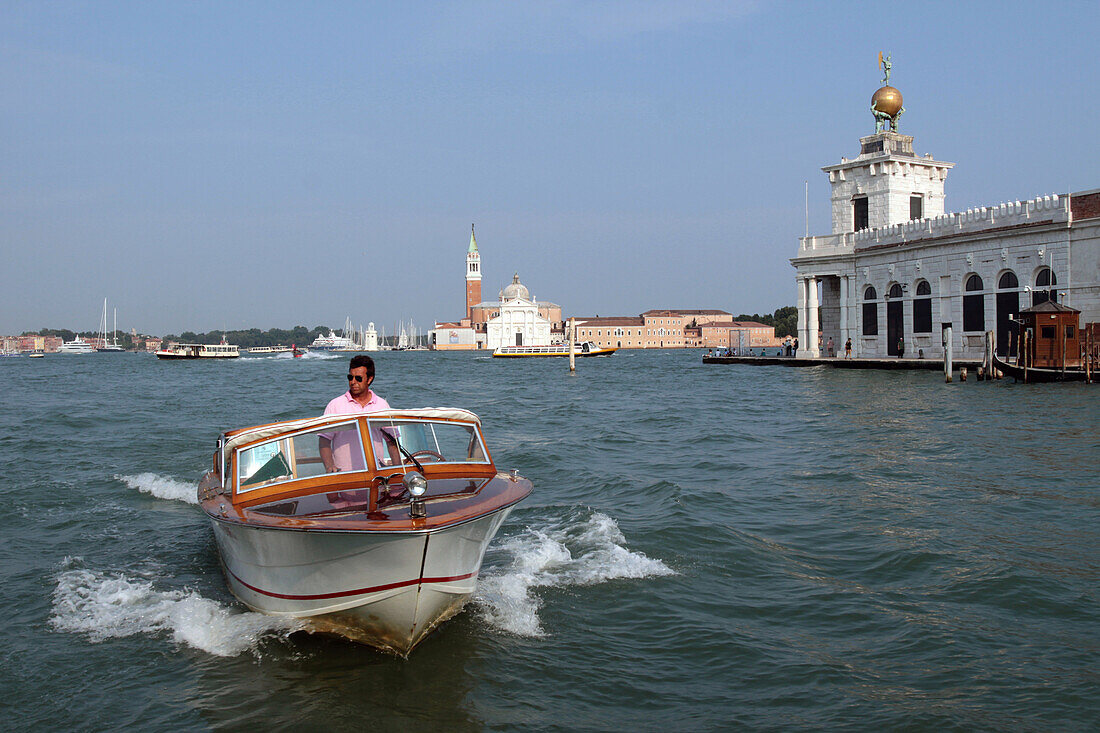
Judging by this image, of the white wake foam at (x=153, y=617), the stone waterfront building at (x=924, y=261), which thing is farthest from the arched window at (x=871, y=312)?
the white wake foam at (x=153, y=617)

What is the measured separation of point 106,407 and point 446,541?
27.1 metres

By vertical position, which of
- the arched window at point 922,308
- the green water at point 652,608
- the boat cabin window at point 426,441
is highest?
the arched window at point 922,308

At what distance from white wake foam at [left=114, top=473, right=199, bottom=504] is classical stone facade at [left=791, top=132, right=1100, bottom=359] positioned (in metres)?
33.5

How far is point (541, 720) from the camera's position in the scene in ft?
17.4

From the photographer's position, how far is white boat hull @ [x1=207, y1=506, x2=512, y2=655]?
19.1ft

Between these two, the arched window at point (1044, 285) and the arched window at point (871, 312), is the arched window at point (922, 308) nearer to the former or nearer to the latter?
the arched window at point (871, 312)

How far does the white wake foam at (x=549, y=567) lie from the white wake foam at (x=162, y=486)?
5758 millimetres

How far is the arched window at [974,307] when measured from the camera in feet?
128

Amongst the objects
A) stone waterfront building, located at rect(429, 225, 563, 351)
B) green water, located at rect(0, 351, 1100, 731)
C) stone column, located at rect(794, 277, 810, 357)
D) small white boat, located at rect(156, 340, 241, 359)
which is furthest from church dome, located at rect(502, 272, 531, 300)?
green water, located at rect(0, 351, 1100, 731)

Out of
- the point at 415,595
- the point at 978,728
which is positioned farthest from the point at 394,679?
the point at 978,728

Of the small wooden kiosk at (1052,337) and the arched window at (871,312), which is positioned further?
the arched window at (871,312)

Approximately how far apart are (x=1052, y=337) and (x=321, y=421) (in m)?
31.0

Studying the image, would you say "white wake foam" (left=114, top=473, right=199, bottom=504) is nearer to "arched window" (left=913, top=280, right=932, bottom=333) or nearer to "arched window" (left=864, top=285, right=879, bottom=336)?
"arched window" (left=913, top=280, right=932, bottom=333)

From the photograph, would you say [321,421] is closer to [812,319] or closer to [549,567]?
[549,567]
